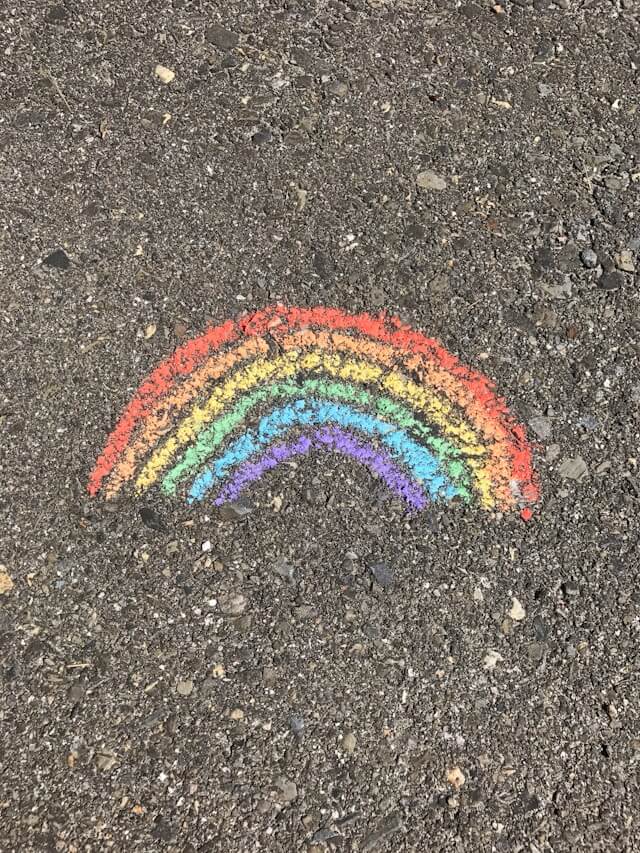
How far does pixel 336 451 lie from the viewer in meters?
2.22

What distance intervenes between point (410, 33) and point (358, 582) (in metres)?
2.04

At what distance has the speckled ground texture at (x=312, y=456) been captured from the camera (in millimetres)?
1950

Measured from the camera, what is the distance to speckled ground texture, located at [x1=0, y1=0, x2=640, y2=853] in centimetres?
195

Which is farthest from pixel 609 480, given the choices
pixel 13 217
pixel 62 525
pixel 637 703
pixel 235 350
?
pixel 13 217

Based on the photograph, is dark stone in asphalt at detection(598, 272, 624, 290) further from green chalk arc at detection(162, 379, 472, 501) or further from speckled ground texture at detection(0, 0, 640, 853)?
green chalk arc at detection(162, 379, 472, 501)

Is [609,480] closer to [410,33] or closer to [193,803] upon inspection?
[193,803]

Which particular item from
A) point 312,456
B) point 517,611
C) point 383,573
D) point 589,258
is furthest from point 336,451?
point 589,258

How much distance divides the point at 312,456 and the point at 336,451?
79 millimetres

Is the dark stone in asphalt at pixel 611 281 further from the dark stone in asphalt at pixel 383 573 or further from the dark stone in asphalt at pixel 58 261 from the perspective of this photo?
the dark stone in asphalt at pixel 58 261

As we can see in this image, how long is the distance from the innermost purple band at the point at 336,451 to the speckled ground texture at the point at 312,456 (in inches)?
2.2

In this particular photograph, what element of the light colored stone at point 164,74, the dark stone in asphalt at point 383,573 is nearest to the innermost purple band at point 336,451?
the dark stone in asphalt at point 383,573

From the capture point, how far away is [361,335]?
2.32m

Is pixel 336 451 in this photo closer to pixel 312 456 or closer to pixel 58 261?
pixel 312 456

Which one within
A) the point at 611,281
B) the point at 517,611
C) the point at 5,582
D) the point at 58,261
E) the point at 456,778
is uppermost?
the point at 611,281
